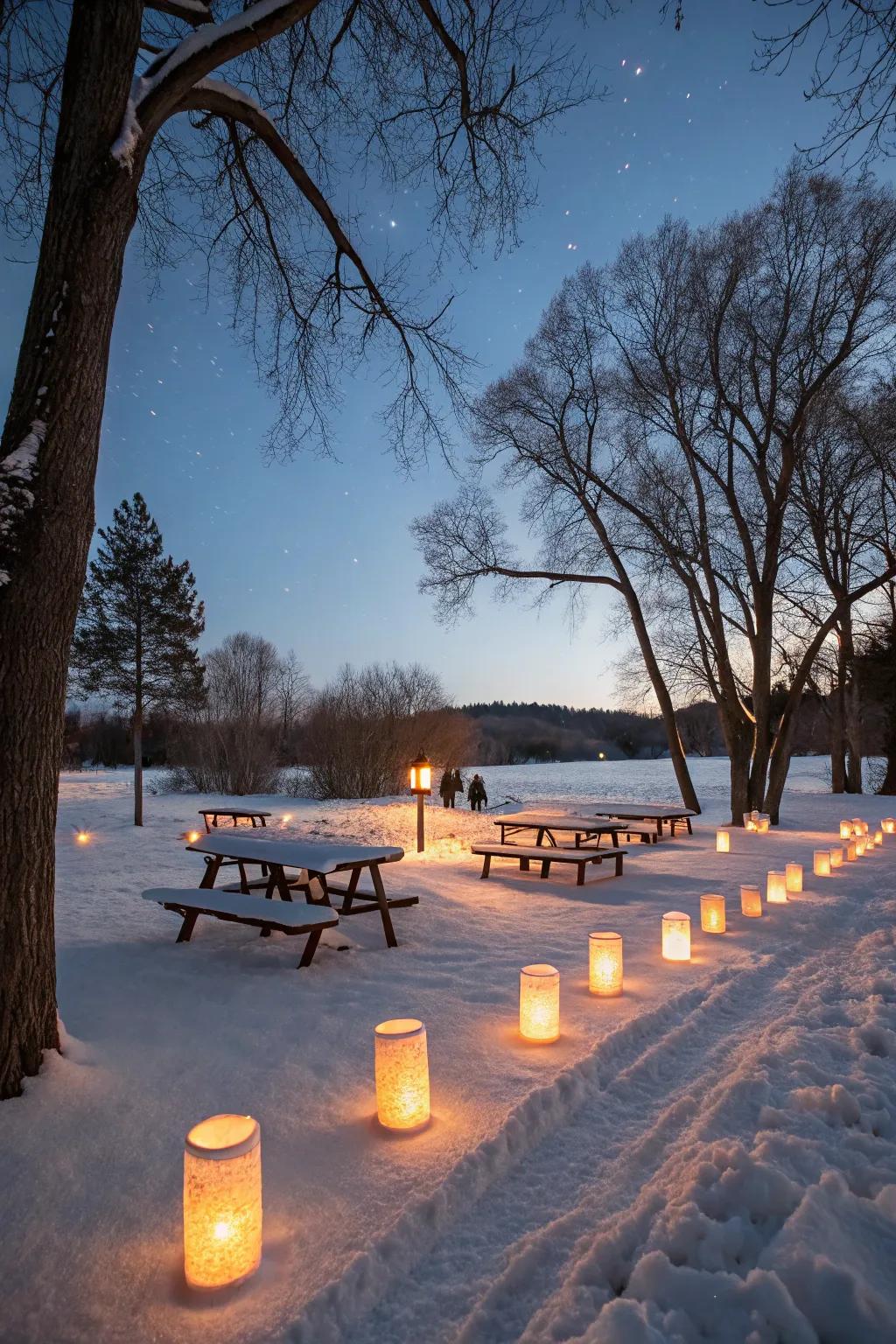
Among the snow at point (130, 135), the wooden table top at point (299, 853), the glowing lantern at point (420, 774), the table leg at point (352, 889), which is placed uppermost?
the snow at point (130, 135)

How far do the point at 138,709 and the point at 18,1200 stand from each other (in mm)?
16731

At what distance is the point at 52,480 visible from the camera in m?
3.32

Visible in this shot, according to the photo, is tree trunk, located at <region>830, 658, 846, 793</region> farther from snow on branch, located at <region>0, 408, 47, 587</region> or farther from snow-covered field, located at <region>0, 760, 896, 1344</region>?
snow on branch, located at <region>0, 408, 47, 587</region>

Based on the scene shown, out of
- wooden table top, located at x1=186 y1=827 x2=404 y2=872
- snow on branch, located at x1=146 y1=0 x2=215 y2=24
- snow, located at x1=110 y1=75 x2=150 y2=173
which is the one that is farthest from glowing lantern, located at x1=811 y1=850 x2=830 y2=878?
snow on branch, located at x1=146 y1=0 x2=215 y2=24

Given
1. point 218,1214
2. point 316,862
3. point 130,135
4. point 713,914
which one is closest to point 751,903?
point 713,914

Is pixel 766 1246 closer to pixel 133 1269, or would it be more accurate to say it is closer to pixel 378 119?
pixel 133 1269

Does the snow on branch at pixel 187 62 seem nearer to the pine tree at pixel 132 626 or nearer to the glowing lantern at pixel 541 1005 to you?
the glowing lantern at pixel 541 1005

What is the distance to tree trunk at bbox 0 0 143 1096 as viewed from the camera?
124 inches

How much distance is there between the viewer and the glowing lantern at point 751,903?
682 cm

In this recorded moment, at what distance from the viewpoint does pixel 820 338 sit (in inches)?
539

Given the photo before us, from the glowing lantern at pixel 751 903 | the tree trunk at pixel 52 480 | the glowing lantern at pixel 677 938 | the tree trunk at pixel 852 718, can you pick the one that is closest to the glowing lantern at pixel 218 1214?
the tree trunk at pixel 52 480

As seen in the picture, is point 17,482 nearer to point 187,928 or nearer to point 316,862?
point 316,862

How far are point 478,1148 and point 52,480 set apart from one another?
3450mm

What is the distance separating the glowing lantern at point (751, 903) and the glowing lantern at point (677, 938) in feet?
5.73
